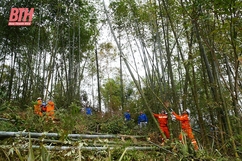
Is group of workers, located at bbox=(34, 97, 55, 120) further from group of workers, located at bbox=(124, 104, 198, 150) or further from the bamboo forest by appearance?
group of workers, located at bbox=(124, 104, 198, 150)

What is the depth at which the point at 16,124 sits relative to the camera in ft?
10.7

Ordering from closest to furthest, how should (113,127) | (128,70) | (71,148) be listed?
(71,148)
(128,70)
(113,127)

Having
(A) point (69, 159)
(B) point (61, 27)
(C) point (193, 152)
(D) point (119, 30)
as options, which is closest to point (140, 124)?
(D) point (119, 30)

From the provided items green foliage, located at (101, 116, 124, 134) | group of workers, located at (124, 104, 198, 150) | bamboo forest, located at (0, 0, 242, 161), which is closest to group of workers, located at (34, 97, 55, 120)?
bamboo forest, located at (0, 0, 242, 161)

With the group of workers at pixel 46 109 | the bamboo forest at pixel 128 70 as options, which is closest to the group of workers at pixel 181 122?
the bamboo forest at pixel 128 70

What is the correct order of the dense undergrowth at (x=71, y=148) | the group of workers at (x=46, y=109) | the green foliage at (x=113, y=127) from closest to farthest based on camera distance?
the dense undergrowth at (x=71, y=148) → the group of workers at (x=46, y=109) → the green foliage at (x=113, y=127)

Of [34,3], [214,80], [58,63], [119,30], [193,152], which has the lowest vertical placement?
[193,152]

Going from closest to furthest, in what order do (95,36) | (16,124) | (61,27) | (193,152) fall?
(193,152) → (16,124) → (61,27) → (95,36)

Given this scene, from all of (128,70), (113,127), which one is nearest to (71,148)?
(128,70)

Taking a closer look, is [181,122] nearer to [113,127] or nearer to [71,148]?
[71,148]

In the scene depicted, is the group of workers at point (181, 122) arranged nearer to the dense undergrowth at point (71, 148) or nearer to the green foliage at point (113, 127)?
the dense undergrowth at point (71, 148)

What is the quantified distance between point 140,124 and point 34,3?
205 inches

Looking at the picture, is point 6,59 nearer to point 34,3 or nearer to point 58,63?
point 58,63

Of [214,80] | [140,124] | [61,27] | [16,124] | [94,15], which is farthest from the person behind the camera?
[94,15]
